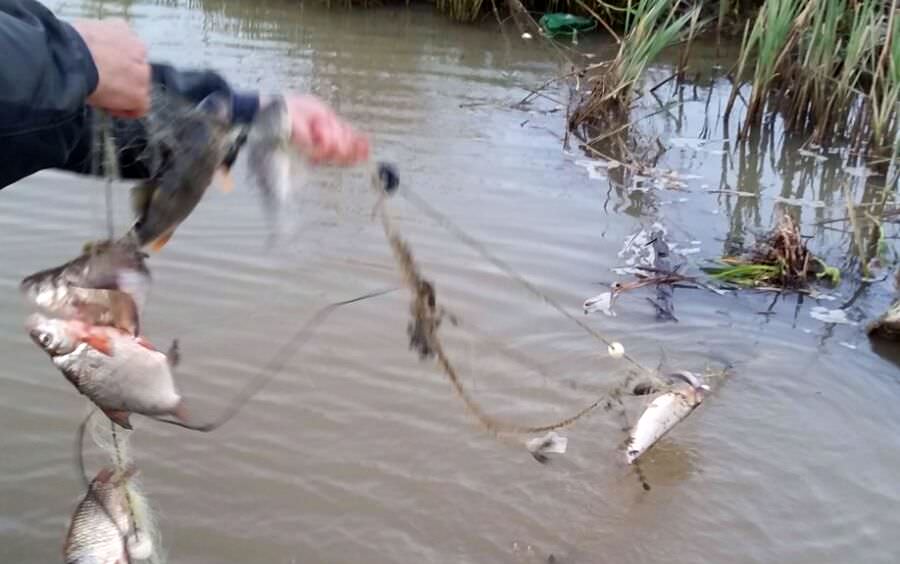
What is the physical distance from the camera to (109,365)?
210 centimetres

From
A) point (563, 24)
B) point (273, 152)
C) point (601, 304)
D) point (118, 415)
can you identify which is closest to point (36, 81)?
point (273, 152)

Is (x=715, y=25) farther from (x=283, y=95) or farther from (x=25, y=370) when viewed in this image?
(x=283, y=95)

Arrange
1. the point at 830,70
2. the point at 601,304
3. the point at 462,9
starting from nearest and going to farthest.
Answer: the point at 601,304
the point at 830,70
the point at 462,9

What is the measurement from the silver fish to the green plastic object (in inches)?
414

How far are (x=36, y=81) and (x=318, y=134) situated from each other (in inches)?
23.5

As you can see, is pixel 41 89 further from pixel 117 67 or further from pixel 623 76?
pixel 623 76

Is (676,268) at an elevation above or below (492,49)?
below

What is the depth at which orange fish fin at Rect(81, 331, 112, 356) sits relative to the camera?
208cm

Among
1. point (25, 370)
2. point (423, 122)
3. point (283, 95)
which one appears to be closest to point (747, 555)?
point (283, 95)

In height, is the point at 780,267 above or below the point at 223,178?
below

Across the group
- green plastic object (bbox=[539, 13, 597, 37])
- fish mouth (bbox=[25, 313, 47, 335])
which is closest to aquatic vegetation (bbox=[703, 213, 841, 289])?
fish mouth (bbox=[25, 313, 47, 335])

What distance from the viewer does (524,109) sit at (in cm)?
916

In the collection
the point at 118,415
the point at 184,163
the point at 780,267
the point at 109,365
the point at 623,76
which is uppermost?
the point at 184,163

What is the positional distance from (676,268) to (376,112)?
11.7 feet
